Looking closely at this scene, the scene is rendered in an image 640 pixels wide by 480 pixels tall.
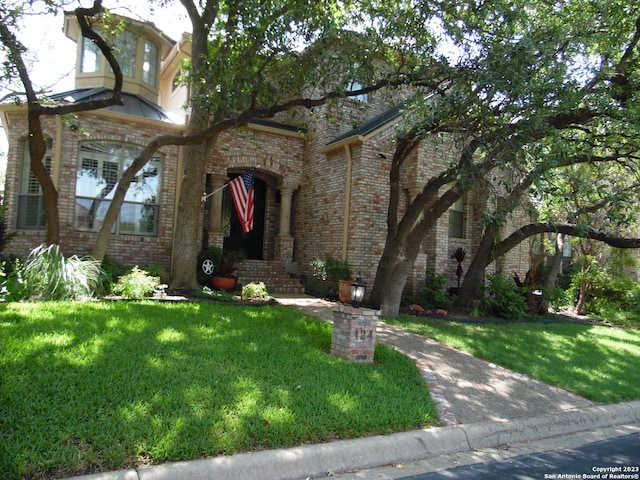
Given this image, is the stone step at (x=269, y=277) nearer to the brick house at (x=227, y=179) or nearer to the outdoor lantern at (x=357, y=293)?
the brick house at (x=227, y=179)

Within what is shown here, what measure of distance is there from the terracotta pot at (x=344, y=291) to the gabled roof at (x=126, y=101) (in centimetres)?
628

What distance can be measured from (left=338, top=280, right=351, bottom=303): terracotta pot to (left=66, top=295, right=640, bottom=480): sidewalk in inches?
130

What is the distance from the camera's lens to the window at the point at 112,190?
1152cm

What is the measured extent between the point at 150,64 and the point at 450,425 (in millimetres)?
13761

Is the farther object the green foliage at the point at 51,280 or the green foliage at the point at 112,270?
the green foliage at the point at 112,270

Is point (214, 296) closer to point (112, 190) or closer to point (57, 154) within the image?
point (112, 190)

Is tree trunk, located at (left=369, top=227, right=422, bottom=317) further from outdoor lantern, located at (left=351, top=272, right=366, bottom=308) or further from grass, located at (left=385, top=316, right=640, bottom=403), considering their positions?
outdoor lantern, located at (left=351, top=272, right=366, bottom=308)

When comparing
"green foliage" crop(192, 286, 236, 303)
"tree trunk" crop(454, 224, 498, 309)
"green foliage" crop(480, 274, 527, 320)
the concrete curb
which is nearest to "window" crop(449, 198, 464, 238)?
"tree trunk" crop(454, 224, 498, 309)

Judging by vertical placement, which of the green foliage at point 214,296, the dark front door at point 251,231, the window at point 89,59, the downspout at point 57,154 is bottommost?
the green foliage at point 214,296

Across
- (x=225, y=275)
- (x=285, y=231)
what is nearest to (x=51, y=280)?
(x=225, y=275)

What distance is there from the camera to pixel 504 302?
11.6 m

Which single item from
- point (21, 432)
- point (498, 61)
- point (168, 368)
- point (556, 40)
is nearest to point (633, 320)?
point (556, 40)

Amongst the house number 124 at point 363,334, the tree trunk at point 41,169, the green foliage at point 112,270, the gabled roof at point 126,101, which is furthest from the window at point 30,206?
the house number 124 at point 363,334

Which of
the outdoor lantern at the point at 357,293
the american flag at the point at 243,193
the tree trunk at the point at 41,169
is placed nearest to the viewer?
the outdoor lantern at the point at 357,293
